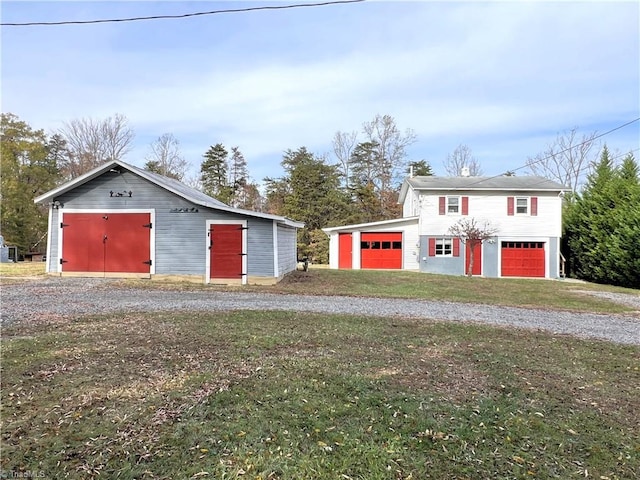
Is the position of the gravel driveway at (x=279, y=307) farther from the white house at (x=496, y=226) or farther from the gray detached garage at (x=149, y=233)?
the white house at (x=496, y=226)

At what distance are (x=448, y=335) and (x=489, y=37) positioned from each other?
7573 mm

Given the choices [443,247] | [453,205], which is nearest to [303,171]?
[453,205]

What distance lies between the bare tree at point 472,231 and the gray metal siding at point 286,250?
30.4 ft

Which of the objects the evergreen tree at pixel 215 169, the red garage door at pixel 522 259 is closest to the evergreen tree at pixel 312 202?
the evergreen tree at pixel 215 169

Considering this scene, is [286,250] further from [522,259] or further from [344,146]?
[344,146]

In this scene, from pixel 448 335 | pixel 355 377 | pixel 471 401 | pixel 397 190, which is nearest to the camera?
pixel 471 401

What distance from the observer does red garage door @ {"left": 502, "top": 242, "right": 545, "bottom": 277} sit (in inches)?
810

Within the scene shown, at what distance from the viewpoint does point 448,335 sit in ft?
18.9

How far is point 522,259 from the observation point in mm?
20672

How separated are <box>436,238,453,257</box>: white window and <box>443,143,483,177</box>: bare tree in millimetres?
15957

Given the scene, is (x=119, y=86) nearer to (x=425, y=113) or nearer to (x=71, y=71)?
(x=71, y=71)

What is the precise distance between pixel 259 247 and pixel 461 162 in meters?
28.1

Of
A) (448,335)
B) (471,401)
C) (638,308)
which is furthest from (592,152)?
(471,401)

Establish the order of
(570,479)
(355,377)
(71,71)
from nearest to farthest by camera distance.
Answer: (570,479) → (355,377) → (71,71)
